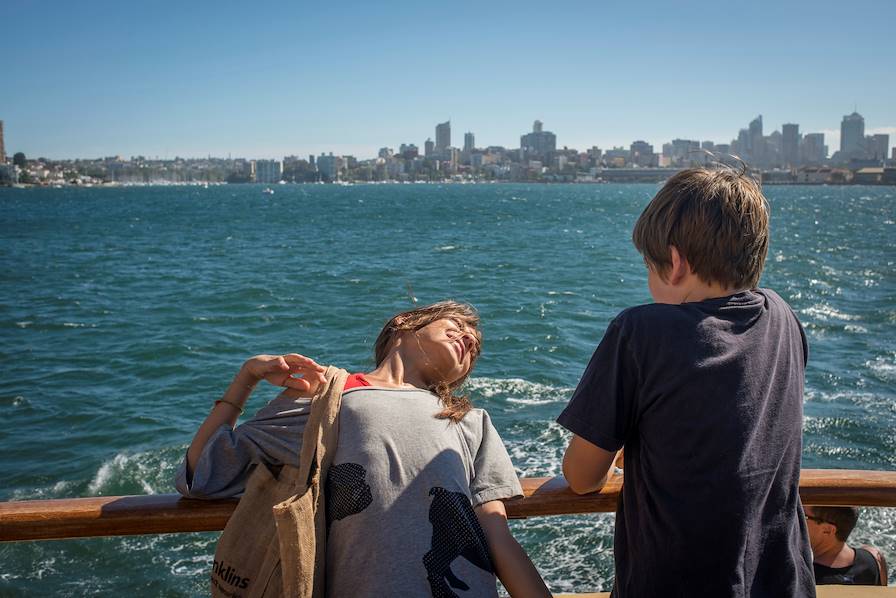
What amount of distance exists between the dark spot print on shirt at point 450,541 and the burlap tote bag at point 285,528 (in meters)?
0.26

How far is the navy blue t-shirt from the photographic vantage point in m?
1.65

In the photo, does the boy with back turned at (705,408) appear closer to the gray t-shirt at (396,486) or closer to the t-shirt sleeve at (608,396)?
the t-shirt sleeve at (608,396)

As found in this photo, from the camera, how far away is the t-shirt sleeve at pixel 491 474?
2113 millimetres

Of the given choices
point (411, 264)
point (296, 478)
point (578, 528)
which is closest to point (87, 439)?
point (578, 528)

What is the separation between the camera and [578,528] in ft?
24.4

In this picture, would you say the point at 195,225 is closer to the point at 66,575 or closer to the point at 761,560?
the point at 66,575

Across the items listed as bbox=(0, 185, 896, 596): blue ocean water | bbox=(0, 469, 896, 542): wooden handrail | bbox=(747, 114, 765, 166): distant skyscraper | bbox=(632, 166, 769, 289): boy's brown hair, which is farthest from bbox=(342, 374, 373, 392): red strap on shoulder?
bbox=(747, 114, 765, 166): distant skyscraper

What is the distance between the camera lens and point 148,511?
87.2 inches

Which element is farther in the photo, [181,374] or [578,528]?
[181,374]

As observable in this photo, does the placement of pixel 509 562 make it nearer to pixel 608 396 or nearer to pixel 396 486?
pixel 396 486

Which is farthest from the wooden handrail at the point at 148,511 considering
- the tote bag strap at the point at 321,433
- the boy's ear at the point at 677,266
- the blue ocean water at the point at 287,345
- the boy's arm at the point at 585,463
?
the blue ocean water at the point at 287,345

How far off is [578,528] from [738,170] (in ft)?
19.9

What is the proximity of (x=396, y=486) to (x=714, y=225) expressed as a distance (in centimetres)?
93

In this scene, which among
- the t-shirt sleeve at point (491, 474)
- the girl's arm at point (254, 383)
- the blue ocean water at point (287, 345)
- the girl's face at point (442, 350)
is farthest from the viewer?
the blue ocean water at point (287, 345)
